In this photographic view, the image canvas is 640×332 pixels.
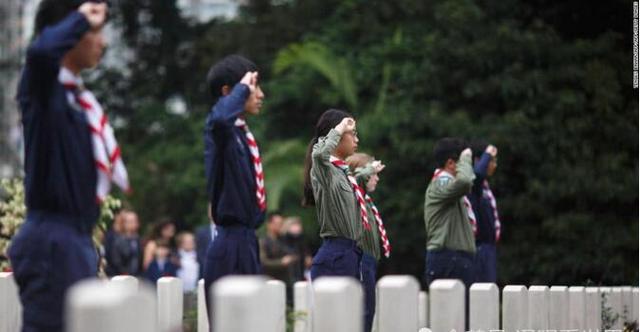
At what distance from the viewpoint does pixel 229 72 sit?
27.4ft

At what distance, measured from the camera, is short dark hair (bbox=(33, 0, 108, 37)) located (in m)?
6.02

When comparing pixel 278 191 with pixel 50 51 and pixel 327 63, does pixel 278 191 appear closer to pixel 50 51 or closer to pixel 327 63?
pixel 327 63

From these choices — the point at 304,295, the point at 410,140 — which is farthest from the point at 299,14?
the point at 304,295

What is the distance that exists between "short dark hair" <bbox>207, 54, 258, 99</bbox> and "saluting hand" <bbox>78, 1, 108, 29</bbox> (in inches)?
94.0

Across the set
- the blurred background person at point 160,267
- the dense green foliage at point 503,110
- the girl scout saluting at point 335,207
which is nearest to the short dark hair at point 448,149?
the girl scout saluting at point 335,207

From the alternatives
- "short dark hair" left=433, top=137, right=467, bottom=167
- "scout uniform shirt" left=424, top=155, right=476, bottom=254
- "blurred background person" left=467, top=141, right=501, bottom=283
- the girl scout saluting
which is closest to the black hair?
the girl scout saluting

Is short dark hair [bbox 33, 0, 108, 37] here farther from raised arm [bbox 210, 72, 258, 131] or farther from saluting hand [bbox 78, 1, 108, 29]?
raised arm [bbox 210, 72, 258, 131]

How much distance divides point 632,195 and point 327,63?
7650mm

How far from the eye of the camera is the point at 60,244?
581cm

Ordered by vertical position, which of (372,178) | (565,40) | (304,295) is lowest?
(304,295)

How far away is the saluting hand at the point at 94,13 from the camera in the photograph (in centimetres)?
585

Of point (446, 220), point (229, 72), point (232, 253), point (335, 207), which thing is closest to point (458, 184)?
point (446, 220)

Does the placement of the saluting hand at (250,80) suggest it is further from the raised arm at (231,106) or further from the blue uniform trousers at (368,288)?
the blue uniform trousers at (368,288)

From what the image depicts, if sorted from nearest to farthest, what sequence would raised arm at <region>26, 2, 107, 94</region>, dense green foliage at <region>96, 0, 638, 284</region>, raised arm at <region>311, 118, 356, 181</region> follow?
raised arm at <region>26, 2, 107, 94</region>
raised arm at <region>311, 118, 356, 181</region>
dense green foliage at <region>96, 0, 638, 284</region>
